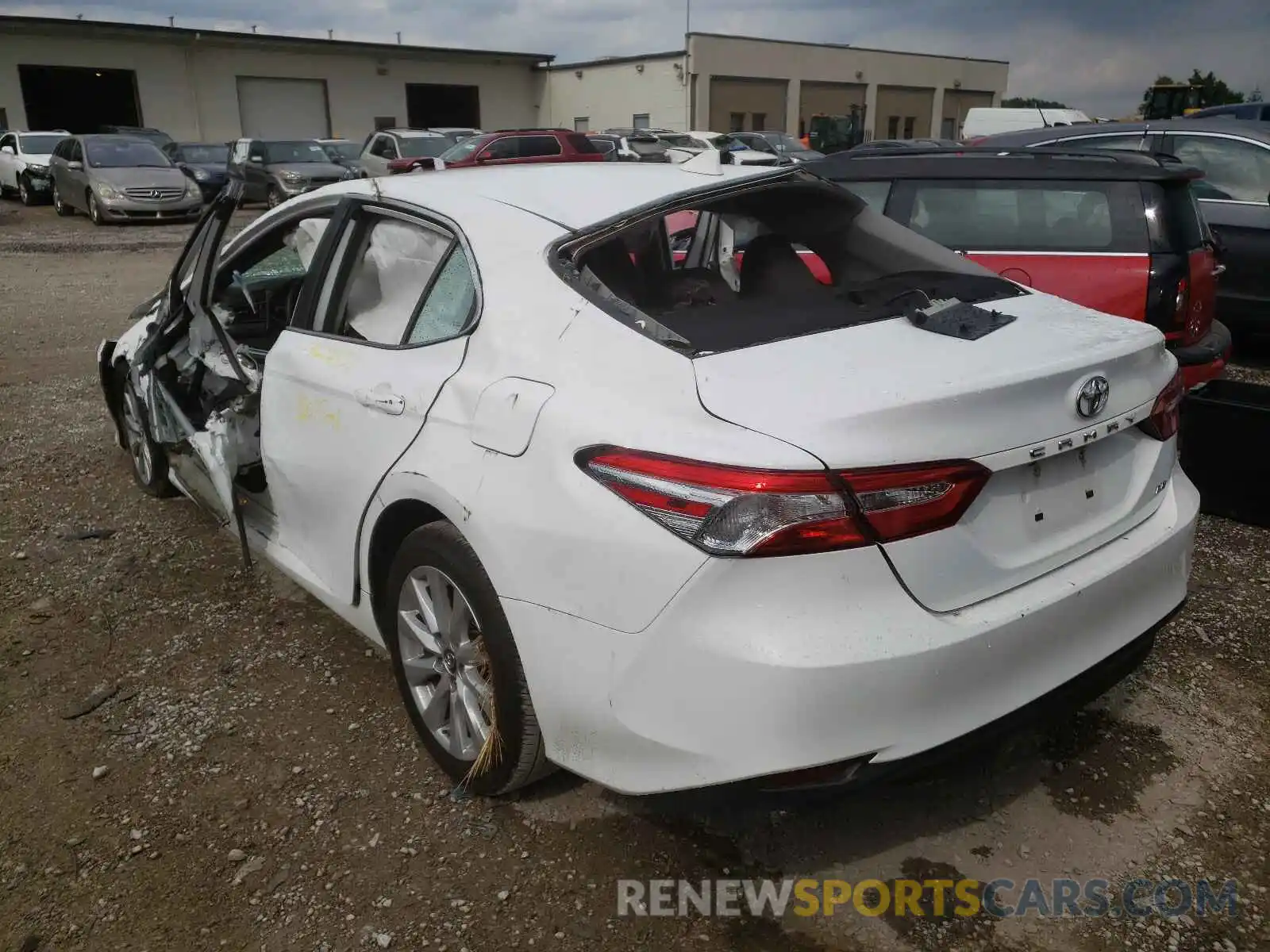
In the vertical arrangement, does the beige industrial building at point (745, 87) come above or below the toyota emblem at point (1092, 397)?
above

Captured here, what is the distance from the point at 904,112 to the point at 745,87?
1164 cm

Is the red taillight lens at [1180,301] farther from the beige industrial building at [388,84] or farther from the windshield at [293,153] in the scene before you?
the beige industrial building at [388,84]

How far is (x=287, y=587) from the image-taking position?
406cm

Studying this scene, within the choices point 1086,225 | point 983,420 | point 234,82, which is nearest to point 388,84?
point 234,82

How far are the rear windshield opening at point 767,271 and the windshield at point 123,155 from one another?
18941 mm

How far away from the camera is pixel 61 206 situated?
794 inches

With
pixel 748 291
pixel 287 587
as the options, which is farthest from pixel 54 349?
pixel 748 291

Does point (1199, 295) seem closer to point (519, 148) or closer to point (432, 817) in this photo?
point (432, 817)

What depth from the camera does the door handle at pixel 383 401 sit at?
8.75 feet

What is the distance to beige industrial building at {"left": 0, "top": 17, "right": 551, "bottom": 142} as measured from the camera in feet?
105

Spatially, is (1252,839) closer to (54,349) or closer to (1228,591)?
(1228,591)

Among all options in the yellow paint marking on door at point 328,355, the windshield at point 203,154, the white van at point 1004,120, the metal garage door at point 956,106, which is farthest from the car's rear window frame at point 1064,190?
the metal garage door at point 956,106

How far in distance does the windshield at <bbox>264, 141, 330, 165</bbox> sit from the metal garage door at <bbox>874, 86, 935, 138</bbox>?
33.4 metres

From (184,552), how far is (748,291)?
2902 mm
